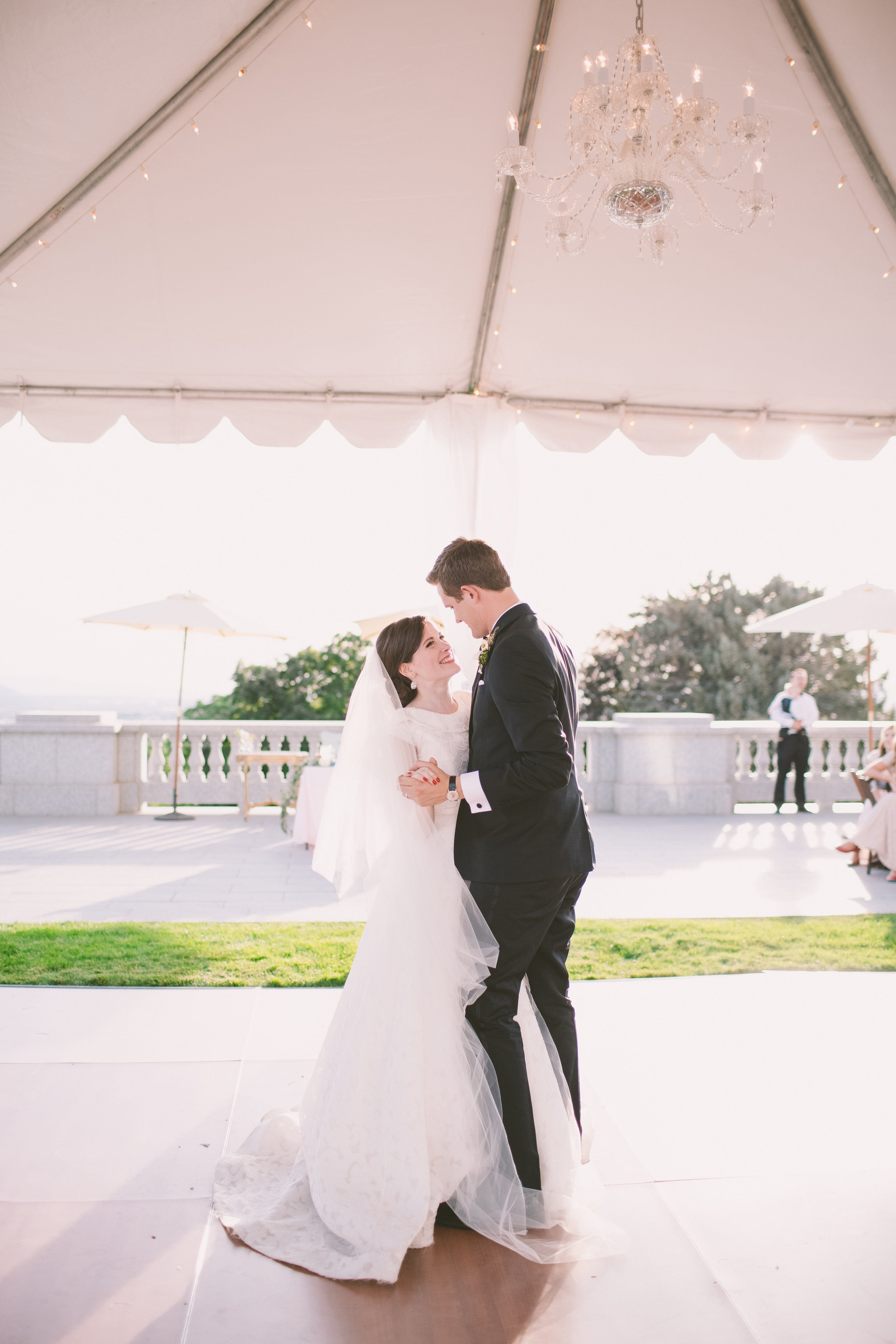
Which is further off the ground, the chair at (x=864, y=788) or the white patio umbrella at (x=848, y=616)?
the white patio umbrella at (x=848, y=616)

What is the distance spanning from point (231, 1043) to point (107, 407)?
419 centimetres

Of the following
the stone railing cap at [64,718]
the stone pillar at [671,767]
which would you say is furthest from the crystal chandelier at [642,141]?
the stone railing cap at [64,718]

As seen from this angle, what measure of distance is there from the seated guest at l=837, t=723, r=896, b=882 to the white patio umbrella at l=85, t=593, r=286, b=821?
6566mm

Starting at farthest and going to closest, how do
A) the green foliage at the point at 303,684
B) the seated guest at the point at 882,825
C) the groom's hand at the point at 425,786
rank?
1. the green foliage at the point at 303,684
2. the seated guest at the point at 882,825
3. the groom's hand at the point at 425,786

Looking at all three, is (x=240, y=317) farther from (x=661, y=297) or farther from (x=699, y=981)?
(x=699, y=981)

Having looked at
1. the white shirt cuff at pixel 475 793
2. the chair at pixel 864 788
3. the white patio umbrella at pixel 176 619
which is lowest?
the chair at pixel 864 788

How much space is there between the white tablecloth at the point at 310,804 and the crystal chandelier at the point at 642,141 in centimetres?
601

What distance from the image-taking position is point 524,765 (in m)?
2.45

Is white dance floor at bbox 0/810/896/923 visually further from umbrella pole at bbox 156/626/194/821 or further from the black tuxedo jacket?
the black tuxedo jacket

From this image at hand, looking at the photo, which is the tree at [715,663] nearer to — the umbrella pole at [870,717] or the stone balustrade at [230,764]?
the umbrella pole at [870,717]

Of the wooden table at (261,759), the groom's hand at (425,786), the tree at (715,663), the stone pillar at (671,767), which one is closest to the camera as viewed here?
the groom's hand at (425,786)

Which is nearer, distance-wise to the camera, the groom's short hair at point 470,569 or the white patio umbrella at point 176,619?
the groom's short hair at point 470,569

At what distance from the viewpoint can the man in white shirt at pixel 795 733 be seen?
11227mm

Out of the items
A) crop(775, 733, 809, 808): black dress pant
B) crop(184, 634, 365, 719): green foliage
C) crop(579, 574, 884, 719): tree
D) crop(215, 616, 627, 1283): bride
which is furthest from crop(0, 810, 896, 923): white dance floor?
crop(579, 574, 884, 719): tree
